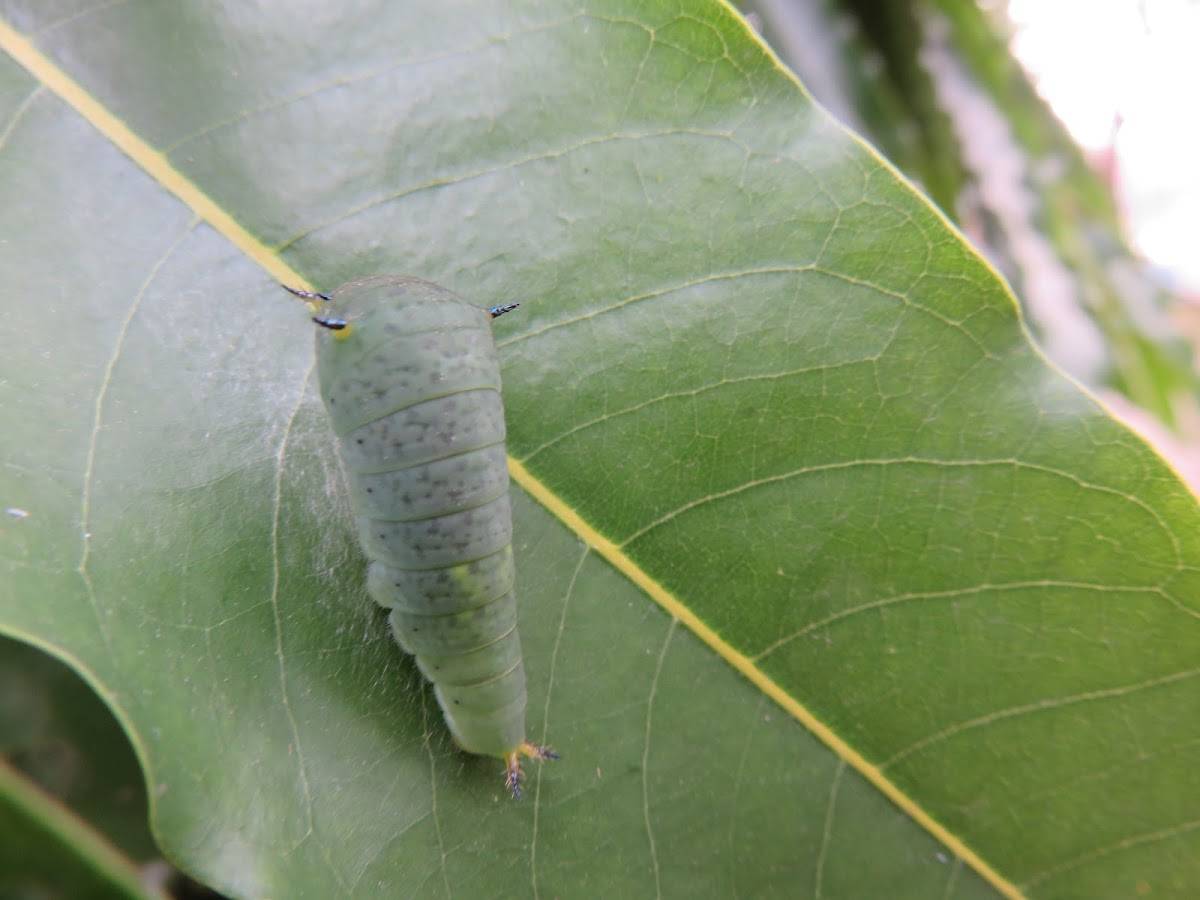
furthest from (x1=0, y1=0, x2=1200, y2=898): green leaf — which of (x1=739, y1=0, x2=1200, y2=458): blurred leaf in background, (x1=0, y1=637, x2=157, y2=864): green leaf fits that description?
(x1=739, y1=0, x2=1200, y2=458): blurred leaf in background

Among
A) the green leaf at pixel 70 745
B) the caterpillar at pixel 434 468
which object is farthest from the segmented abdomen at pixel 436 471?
the green leaf at pixel 70 745

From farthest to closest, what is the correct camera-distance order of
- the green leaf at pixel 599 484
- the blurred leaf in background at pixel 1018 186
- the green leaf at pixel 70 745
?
the blurred leaf in background at pixel 1018 186 → the green leaf at pixel 70 745 → the green leaf at pixel 599 484

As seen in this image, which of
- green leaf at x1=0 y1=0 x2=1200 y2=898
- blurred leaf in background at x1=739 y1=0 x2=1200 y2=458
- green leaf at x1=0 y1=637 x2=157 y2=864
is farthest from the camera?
blurred leaf in background at x1=739 y1=0 x2=1200 y2=458

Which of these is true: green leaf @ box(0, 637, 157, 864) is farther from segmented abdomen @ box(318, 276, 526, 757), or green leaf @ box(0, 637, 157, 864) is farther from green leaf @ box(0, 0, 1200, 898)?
segmented abdomen @ box(318, 276, 526, 757)

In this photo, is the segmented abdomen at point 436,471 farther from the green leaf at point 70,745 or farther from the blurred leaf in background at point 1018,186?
the blurred leaf in background at point 1018,186

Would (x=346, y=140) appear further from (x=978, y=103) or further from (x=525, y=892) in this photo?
(x=978, y=103)

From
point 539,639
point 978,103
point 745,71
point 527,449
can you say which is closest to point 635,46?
point 745,71
